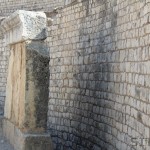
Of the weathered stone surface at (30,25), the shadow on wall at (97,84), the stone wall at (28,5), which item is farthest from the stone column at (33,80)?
the stone wall at (28,5)

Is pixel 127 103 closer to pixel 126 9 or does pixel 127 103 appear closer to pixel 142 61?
pixel 142 61

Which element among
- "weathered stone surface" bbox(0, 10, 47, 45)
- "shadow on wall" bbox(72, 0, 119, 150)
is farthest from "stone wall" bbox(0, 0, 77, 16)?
"weathered stone surface" bbox(0, 10, 47, 45)

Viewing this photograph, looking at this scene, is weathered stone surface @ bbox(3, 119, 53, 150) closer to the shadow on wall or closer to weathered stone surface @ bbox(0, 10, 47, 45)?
the shadow on wall

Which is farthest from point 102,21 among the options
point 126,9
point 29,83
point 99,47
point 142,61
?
point 142,61

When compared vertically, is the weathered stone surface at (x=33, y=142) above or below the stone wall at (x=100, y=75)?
below

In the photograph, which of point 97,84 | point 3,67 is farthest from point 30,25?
point 3,67

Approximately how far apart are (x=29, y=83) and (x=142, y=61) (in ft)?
6.91

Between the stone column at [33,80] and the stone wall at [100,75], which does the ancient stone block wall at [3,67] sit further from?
the stone column at [33,80]

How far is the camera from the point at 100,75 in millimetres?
8578

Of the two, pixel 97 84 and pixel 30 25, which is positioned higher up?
pixel 30 25

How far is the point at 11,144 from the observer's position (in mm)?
8203

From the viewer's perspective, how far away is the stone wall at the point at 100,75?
6.33 metres

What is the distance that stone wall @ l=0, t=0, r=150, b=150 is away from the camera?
6.33 meters

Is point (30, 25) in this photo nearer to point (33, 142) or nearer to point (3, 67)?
point (33, 142)
